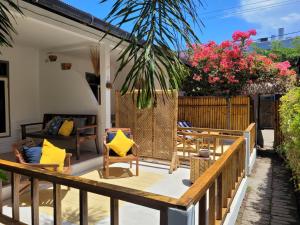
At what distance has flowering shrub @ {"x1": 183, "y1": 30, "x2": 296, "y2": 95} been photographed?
894 cm

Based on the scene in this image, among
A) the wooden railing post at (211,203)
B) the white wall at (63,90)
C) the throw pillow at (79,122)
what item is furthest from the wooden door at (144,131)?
the wooden railing post at (211,203)

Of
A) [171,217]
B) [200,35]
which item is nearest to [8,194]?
[171,217]

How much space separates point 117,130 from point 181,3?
4188 mm

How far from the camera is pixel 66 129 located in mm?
6328

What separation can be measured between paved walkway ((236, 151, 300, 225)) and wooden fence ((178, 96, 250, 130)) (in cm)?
295

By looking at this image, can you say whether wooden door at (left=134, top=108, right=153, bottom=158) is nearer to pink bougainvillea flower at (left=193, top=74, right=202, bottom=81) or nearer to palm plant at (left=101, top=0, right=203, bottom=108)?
pink bougainvillea flower at (left=193, top=74, right=202, bottom=81)

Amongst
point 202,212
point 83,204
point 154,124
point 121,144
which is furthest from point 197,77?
point 83,204

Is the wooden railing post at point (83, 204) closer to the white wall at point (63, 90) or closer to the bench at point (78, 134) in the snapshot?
the bench at point (78, 134)

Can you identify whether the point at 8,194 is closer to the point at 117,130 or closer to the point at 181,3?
the point at 117,130

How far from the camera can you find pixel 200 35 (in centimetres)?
234

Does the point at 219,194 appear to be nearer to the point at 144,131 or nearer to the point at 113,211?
the point at 113,211

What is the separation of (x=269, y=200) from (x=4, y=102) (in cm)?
662

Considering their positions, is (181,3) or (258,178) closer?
(181,3)

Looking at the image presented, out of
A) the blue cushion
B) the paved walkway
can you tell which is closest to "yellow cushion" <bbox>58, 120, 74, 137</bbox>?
the blue cushion
